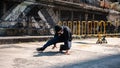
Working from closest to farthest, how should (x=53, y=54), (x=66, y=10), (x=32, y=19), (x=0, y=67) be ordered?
(x=0, y=67) < (x=53, y=54) < (x=32, y=19) < (x=66, y=10)

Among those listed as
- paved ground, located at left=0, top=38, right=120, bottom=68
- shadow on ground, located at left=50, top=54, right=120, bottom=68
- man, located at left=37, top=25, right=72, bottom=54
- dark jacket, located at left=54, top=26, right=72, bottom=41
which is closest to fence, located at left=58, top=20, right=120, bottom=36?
man, located at left=37, top=25, right=72, bottom=54

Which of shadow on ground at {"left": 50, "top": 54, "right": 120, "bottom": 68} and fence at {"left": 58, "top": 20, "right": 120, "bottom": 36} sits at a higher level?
shadow on ground at {"left": 50, "top": 54, "right": 120, "bottom": 68}

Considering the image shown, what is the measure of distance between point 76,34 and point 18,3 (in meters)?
3.97

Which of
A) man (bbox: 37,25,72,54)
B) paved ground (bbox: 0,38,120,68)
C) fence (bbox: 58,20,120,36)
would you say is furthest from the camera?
fence (bbox: 58,20,120,36)

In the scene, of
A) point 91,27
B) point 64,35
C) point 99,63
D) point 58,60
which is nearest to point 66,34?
point 64,35

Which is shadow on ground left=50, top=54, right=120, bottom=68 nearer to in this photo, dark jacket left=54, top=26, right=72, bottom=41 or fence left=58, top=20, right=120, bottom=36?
dark jacket left=54, top=26, right=72, bottom=41

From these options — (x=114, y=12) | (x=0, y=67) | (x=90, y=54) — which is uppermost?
(x=0, y=67)

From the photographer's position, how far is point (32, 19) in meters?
20.6

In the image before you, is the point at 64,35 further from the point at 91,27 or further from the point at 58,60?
the point at 91,27

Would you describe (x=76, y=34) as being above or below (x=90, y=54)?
below

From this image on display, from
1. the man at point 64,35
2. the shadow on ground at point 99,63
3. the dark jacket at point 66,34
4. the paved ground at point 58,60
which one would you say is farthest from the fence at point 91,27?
the shadow on ground at point 99,63

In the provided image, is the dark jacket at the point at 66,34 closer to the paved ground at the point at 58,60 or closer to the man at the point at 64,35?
the man at the point at 64,35

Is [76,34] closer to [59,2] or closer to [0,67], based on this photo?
[59,2]

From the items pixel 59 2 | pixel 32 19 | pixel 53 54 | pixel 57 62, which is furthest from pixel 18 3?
Result: pixel 57 62
